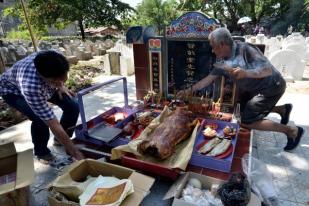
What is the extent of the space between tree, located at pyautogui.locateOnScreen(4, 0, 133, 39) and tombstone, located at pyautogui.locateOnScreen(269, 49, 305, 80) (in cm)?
1620

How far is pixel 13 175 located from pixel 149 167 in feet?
5.23

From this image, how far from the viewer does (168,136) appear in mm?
2881

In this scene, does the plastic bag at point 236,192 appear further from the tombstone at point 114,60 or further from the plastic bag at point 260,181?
the tombstone at point 114,60

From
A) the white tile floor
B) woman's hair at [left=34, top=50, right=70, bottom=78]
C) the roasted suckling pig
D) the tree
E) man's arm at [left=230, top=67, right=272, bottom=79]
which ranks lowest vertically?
the white tile floor

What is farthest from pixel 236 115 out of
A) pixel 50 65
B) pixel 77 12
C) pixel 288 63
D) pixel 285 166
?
pixel 77 12

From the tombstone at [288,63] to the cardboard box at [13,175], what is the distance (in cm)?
739

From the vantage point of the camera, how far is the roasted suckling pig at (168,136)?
273 cm

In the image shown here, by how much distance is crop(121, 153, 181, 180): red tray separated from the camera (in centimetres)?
261

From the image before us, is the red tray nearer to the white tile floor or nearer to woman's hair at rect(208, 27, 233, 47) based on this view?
the white tile floor

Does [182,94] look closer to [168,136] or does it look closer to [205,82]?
[205,82]

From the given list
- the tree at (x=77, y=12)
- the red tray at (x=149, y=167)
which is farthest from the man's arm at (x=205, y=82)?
the tree at (x=77, y=12)

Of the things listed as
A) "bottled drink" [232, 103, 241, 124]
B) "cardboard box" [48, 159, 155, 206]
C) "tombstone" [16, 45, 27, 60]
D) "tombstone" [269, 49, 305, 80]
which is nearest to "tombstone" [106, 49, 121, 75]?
"tombstone" [16, 45, 27, 60]

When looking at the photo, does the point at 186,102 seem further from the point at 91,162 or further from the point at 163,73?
the point at 91,162

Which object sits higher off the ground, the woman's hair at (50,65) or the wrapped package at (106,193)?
the woman's hair at (50,65)
